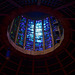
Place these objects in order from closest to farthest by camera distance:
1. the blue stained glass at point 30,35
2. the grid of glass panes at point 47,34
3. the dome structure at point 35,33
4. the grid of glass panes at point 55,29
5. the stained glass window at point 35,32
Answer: the grid of glass panes at point 55,29, the dome structure at point 35,33, the stained glass window at point 35,32, the grid of glass panes at point 47,34, the blue stained glass at point 30,35

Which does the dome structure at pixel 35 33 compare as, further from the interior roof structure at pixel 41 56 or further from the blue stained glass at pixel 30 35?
the interior roof structure at pixel 41 56

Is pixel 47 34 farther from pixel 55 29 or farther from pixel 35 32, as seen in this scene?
pixel 35 32

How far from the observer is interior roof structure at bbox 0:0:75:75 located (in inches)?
561

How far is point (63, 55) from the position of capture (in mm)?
19109

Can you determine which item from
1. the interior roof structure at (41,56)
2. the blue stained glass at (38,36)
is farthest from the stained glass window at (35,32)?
the interior roof structure at (41,56)

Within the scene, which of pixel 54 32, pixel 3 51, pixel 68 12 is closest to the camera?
pixel 68 12

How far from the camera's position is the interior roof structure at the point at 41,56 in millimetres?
14242

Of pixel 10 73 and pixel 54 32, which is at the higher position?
pixel 54 32

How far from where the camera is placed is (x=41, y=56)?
19.1m

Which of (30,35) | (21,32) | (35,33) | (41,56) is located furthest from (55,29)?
(21,32)

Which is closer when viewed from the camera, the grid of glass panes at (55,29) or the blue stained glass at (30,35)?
the grid of glass panes at (55,29)

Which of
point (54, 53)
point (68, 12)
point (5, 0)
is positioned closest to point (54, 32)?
point (54, 53)

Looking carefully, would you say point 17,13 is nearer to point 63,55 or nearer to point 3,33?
point 3,33

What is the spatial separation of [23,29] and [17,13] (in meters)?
8.82
